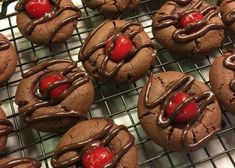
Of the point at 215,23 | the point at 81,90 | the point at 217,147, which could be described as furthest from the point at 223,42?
the point at 81,90

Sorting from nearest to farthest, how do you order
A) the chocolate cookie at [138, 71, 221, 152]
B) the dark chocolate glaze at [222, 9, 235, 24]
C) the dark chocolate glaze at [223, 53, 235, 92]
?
the chocolate cookie at [138, 71, 221, 152], the dark chocolate glaze at [223, 53, 235, 92], the dark chocolate glaze at [222, 9, 235, 24]

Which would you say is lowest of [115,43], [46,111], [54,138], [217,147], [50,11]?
[217,147]

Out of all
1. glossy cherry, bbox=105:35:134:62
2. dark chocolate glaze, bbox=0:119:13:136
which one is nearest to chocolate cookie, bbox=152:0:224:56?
glossy cherry, bbox=105:35:134:62

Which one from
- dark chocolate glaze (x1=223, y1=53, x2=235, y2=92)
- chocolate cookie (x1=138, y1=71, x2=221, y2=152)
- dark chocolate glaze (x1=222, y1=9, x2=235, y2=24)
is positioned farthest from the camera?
dark chocolate glaze (x1=222, y1=9, x2=235, y2=24)

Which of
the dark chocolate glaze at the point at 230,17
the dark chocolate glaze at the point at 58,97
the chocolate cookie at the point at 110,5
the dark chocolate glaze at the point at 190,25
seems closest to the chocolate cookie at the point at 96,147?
the dark chocolate glaze at the point at 58,97

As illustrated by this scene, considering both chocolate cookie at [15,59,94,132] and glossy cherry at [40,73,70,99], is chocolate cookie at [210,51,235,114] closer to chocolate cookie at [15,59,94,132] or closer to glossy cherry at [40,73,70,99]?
chocolate cookie at [15,59,94,132]

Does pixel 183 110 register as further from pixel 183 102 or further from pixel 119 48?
pixel 119 48

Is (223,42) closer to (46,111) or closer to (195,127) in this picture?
(195,127)

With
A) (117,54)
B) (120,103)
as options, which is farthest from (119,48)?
(120,103)
